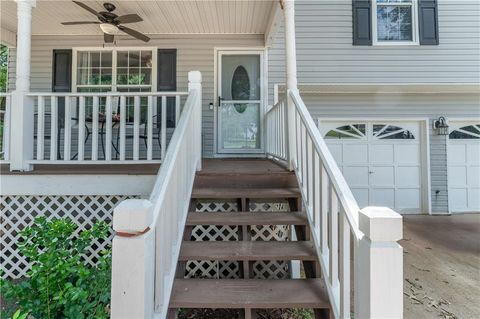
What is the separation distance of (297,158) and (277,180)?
32cm

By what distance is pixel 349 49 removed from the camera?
624 centimetres

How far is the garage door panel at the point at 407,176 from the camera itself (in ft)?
22.2

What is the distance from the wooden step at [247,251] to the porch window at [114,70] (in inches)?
164

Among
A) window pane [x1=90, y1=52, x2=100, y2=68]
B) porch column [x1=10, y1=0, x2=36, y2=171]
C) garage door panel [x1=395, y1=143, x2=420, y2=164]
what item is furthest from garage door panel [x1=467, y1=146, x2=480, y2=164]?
porch column [x1=10, y1=0, x2=36, y2=171]

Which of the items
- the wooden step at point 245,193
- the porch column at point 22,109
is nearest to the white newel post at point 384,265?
the wooden step at point 245,193

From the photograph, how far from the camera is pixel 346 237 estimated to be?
1.74 metres

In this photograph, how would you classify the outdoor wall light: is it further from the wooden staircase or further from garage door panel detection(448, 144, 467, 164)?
the wooden staircase

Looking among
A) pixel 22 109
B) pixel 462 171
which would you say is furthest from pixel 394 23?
pixel 22 109

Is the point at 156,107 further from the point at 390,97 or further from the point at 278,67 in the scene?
the point at 390,97

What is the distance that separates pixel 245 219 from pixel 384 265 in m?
1.54

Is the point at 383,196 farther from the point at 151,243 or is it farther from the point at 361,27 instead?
the point at 151,243

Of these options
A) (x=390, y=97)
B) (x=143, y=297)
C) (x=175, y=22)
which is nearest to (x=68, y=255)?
(x=143, y=297)

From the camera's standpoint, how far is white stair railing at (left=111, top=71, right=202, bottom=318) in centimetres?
141

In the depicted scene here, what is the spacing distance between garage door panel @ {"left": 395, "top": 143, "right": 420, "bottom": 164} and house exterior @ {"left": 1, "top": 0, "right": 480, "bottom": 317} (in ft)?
0.10
